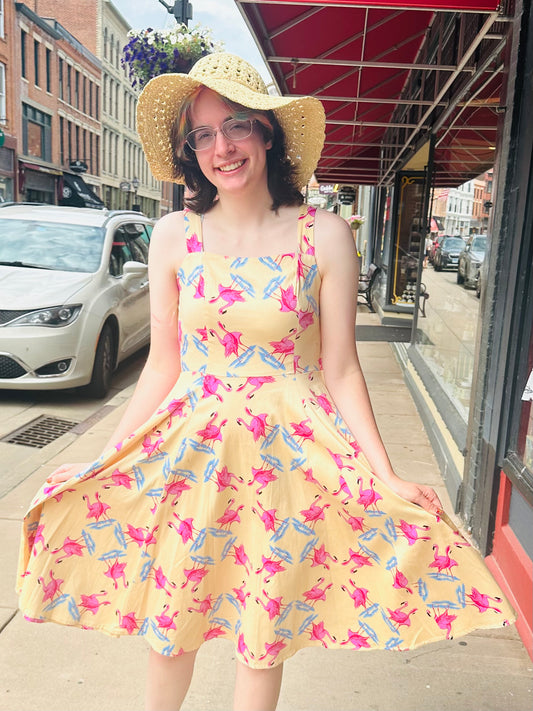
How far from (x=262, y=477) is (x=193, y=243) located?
25.1 inches

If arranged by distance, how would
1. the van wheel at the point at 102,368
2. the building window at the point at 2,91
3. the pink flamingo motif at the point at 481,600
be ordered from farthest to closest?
the building window at the point at 2,91 < the van wheel at the point at 102,368 < the pink flamingo motif at the point at 481,600

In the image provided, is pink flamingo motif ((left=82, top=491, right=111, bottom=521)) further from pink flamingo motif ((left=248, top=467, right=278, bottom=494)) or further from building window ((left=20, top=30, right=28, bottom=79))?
building window ((left=20, top=30, right=28, bottom=79))

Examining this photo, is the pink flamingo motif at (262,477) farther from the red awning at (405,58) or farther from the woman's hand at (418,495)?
the red awning at (405,58)

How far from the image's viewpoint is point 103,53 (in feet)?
164

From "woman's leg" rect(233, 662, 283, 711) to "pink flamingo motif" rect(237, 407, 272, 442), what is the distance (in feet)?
1.96

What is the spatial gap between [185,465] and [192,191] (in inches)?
31.8

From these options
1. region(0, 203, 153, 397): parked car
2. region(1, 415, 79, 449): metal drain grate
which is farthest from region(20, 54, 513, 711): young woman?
region(0, 203, 153, 397): parked car

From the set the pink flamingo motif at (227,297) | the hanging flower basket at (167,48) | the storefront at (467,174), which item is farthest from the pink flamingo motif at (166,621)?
the hanging flower basket at (167,48)

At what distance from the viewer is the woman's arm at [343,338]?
1846 millimetres

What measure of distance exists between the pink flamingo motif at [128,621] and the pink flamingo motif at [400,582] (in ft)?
2.21

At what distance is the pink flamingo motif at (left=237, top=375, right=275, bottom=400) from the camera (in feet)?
6.01

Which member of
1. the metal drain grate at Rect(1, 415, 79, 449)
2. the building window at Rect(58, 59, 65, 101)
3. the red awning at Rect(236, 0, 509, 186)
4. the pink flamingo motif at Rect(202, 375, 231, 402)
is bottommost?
the metal drain grate at Rect(1, 415, 79, 449)

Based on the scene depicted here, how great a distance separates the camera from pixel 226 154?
184 cm

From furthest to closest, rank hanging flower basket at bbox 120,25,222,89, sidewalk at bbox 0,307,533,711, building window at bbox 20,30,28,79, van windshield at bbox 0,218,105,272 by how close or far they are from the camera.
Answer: building window at bbox 20,30,28,79 < hanging flower basket at bbox 120,25,222,89 < van windshield at bbox 0,218,105,272 < sidewalk at bbox 0,307,533,711
